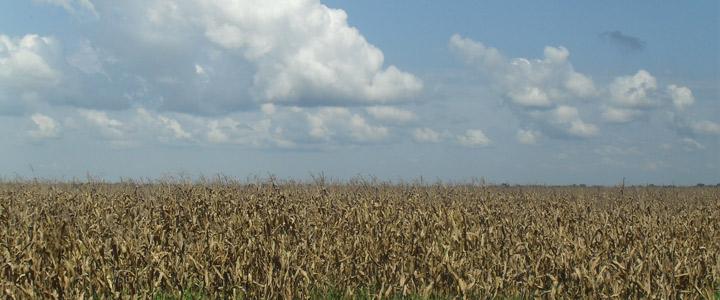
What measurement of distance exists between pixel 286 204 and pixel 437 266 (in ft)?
22.2

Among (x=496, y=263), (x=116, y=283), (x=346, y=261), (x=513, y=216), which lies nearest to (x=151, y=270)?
(x=116, y=283)

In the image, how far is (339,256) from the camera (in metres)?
9.31

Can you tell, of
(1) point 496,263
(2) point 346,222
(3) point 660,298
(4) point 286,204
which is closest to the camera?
(3) point 660,298

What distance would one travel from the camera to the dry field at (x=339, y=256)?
7.68 m

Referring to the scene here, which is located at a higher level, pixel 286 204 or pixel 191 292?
pixel 286 204

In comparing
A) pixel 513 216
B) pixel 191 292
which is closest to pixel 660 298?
pixel 191 292

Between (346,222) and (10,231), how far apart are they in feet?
18.0

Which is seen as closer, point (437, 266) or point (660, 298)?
point (660, 298)

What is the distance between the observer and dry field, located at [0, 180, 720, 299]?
302 inches

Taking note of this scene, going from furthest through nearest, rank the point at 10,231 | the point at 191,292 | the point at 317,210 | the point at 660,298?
1. the point at 317,210
2. the point at 10,231
3. the point at 191,292
4. the point at 660,298

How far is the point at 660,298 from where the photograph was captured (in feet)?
24.3

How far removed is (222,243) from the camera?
9031mm

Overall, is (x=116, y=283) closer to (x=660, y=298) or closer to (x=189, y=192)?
(x=660, y=298)

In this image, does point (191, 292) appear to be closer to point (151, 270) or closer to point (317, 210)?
point (151, 270)
